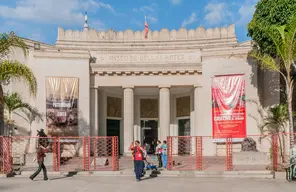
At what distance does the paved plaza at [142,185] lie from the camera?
12.8 metres

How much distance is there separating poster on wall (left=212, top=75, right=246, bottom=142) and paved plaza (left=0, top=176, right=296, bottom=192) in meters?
10.6

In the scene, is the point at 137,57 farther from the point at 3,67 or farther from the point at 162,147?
the point at 3,67

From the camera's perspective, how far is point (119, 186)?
1346 cm

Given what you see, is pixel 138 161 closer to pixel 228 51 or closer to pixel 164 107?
pixel 164 107

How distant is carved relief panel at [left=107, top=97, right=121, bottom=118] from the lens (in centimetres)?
3073

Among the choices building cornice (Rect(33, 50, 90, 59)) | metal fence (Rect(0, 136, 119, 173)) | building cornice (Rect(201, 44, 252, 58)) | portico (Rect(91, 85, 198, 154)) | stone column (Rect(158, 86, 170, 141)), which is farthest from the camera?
portico (Rect(91, 85, 198, 154))

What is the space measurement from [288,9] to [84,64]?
14.3 meters

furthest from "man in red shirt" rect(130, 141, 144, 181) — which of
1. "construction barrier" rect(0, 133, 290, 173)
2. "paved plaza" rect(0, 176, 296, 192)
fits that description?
"construction barrier" rect(0, 133, 290, 173)

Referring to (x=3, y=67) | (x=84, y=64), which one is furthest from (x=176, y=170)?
(x=84, y=64)

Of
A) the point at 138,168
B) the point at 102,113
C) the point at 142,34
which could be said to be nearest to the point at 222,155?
the point at 102,113

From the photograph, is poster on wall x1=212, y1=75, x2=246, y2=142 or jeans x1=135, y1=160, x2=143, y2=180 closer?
jeans x1=135, y1=160, x2=143, y2=180

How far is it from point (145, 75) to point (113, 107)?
178 inches

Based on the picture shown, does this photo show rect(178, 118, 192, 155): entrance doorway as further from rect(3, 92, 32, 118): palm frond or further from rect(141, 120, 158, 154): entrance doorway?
rect(3, 92, 32, 118): palm frond

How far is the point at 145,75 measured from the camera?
92.9 feet
